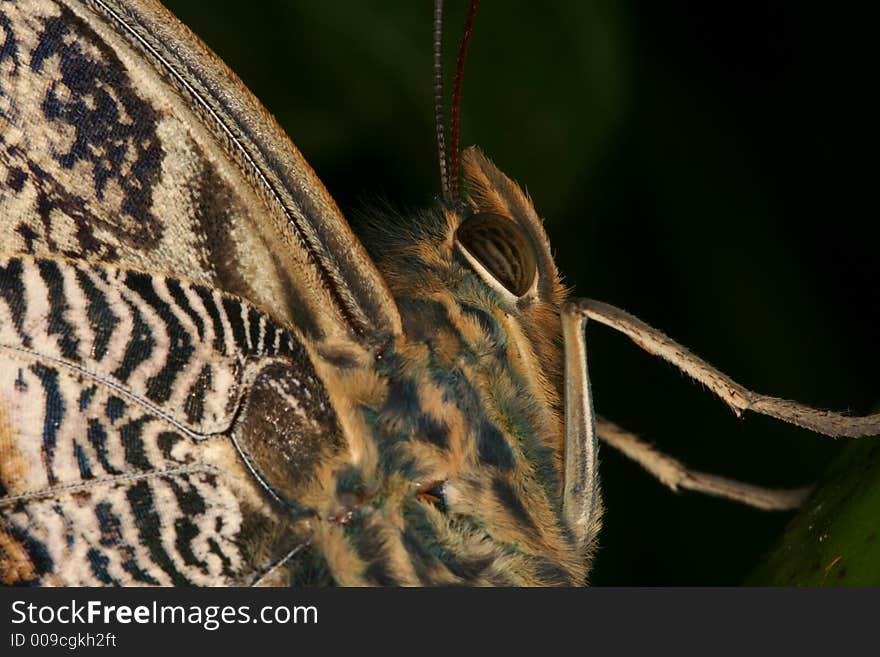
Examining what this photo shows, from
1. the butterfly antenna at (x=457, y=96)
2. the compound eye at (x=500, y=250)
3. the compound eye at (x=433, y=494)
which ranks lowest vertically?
the compound eye at (x=433, y=494)

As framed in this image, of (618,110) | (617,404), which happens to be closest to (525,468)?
(617,404)

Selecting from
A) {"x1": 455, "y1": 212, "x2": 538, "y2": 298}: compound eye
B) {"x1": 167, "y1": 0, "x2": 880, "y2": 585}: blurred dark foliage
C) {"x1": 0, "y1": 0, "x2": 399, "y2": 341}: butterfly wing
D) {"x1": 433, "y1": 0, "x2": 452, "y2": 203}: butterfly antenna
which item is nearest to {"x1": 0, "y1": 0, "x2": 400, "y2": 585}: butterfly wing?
{"x1": 0, "y1": 0, "x2": 399, "y2": 341}: butterfly wing

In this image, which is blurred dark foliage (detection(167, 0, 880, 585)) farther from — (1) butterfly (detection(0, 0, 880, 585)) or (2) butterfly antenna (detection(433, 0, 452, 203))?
(1) butterfly (detection(0, 0, 880, 585))

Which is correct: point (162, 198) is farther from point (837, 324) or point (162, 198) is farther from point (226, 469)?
point (837, 324)

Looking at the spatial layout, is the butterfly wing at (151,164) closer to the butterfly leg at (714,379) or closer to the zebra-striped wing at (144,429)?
the zebra-striped wing at (144,429)

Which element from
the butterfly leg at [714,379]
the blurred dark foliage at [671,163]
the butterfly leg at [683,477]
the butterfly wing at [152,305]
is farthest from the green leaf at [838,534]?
the butterfly wing at [152,305]

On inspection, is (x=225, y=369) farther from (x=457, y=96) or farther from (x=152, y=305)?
(x=457, y=96)
